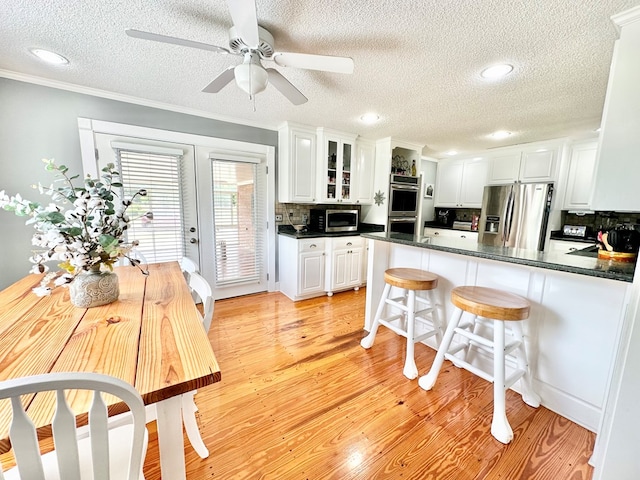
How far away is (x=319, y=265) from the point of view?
3.41 meters

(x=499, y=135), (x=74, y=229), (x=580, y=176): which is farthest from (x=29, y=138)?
(x=580, y=176)

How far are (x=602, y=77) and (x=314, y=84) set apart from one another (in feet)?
6.87

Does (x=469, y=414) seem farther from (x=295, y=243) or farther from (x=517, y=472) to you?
(x=295, y=243)

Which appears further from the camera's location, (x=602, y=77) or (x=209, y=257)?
(x=209, y=257)

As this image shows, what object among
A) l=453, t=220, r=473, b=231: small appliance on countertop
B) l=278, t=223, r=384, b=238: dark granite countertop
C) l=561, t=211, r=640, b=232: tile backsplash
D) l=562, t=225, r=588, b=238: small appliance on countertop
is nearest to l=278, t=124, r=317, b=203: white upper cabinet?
l=278, t=223, r=384, b=238: dark granite countertop

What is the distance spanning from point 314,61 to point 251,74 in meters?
0.36

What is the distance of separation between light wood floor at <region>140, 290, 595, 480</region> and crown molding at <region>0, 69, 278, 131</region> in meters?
2.40

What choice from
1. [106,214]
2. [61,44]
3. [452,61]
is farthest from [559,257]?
[61,44]

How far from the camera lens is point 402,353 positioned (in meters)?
2.17

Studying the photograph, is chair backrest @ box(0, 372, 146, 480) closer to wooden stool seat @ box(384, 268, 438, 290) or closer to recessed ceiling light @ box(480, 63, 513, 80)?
wooden stool seat @ box(384, 268, 438, 290)

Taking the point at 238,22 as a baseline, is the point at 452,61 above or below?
above

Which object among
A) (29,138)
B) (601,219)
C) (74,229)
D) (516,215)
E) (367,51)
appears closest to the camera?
(74,229)

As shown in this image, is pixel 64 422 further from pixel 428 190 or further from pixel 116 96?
pixel 428 190

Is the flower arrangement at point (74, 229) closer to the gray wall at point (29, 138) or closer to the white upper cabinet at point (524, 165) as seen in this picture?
the gray wall at point (29, 138)
